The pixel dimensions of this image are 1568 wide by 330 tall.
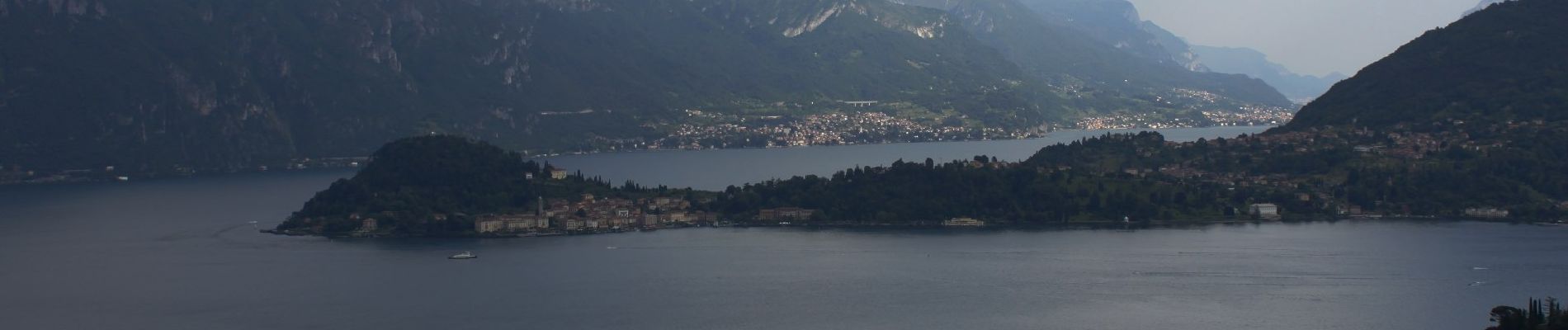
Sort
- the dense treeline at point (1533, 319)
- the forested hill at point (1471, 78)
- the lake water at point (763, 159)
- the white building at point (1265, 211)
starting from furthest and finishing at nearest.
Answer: the lake water at point (763, 159), the forested hill at point (1471, 78), the white building at point (1265, 211), the dense treeline at point (1533, 319)

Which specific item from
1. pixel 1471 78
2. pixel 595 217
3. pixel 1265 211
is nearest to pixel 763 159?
pixel 1471 78

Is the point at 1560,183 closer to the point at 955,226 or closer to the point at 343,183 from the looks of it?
the point at 955,226

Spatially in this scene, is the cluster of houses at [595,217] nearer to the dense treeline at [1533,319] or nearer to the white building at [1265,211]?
the white building at [1265,211]

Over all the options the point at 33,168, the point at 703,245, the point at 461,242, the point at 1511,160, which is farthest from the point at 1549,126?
the point at 33,168

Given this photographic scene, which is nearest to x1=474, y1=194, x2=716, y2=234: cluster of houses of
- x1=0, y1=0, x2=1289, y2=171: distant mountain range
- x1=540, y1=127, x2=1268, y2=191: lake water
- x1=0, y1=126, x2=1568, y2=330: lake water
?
x1=0, y1=126, x2=1568, y2=330: lake water

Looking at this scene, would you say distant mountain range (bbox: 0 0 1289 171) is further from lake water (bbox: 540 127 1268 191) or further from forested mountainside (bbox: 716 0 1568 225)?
forested mountainside (bbox: 716 0 1568 225)

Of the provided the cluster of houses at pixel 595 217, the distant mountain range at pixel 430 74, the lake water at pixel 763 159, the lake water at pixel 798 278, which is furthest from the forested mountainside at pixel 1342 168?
the distant mountain range at pixel 430 74

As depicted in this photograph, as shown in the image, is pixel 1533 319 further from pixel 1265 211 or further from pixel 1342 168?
pixel 1342 168
